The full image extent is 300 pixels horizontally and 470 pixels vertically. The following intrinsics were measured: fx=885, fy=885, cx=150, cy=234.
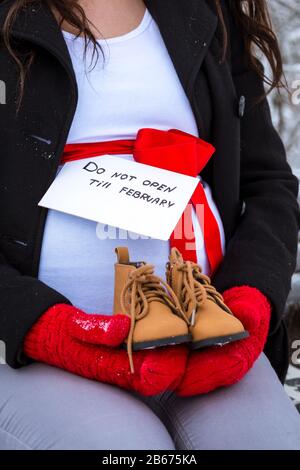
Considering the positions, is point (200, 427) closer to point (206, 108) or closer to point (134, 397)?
point (134, 397)

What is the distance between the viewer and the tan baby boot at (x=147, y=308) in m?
1.30

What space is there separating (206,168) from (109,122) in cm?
25

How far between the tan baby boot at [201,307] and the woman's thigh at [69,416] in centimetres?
14

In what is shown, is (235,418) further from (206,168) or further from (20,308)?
(206,168)

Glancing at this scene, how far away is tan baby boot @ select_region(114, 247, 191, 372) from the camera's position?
1.30 meters

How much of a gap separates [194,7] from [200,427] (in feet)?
2.73

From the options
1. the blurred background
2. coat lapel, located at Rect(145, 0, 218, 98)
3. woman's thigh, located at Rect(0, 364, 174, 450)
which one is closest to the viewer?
woman's thigh, located at Rect(0, 364, 174, 450)

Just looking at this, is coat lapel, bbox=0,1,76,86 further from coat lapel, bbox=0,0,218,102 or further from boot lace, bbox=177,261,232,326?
boot lace, bbox=177,261,232,326

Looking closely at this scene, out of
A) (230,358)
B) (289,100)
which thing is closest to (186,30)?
(230,358)

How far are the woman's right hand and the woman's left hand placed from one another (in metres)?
0.02

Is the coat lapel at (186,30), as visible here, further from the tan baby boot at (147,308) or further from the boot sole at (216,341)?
the boot sole at (216,341)

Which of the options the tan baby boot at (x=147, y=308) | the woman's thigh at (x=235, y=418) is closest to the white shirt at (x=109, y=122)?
the tan baby boot at (x=147, y=308)

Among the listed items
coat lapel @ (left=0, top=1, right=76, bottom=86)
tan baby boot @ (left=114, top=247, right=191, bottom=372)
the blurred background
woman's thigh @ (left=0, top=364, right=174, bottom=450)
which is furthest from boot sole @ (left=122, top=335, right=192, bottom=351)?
the blurred background

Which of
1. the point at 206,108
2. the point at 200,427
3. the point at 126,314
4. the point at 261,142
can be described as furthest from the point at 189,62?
the point at 200,427
